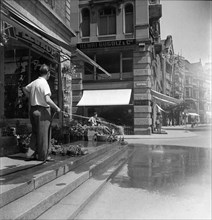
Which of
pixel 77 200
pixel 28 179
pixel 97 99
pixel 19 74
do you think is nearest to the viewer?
pixel 19 74

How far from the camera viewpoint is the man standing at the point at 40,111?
9.84 ft

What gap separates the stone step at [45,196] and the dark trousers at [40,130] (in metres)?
0.53

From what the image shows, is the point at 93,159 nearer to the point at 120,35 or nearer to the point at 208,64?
the point at 120,35

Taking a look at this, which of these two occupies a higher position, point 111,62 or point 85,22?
point 85,22

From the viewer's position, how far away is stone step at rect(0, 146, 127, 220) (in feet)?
8.07

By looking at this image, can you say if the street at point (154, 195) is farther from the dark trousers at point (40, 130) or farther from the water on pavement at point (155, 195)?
the dark trousers at point (40, 130)

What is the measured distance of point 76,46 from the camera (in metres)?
4.60

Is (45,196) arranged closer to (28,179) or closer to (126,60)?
(28,179)

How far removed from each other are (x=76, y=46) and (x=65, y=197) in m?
2.63

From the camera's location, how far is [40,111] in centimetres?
361

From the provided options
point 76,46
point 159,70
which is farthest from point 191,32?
point 76,46

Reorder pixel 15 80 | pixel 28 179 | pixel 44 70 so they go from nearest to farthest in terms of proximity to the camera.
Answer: pixel 15 80 < pixel 44 70 < pixel 28 179

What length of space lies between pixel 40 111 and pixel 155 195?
236 cm

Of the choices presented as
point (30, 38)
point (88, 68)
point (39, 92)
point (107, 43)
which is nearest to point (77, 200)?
point (39, 92)
